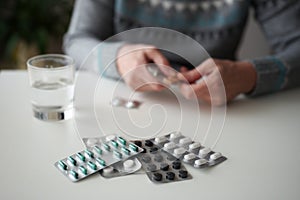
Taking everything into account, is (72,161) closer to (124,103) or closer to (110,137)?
(110,137)

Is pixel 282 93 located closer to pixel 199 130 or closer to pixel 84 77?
pixel 199 130

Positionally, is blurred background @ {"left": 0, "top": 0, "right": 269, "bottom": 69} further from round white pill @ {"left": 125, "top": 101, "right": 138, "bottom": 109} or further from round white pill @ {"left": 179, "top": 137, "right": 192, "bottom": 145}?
round white pill @ {"left": 179, "top": 137, "right": 192, "bottom": 145}

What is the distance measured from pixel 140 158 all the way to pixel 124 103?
0.20 metres

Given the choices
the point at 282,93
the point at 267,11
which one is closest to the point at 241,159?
the point at 282,93

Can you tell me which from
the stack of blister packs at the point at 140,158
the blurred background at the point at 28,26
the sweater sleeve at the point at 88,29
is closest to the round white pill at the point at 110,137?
the stack of blister packs at the point at 140,158

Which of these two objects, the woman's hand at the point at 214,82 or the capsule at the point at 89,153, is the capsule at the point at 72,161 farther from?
the woman's hand at the point at 214,82

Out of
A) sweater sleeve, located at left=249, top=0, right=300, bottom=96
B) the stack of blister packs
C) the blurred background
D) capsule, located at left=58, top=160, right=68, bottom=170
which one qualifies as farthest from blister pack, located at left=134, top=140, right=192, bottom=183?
the blurred background

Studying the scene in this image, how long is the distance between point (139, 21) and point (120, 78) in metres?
0.29

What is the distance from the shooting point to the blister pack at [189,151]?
58 centimetres

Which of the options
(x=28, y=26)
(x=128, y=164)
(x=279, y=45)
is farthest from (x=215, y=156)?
(x=28, y=26)

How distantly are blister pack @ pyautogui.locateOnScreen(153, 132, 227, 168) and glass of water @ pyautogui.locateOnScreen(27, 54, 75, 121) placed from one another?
7.2 inches

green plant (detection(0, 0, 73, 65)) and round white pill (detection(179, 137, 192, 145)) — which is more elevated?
round white pill (detection(179, 137, 192, 145))

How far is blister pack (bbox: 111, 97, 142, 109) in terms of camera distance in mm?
750

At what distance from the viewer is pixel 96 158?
57 cm
